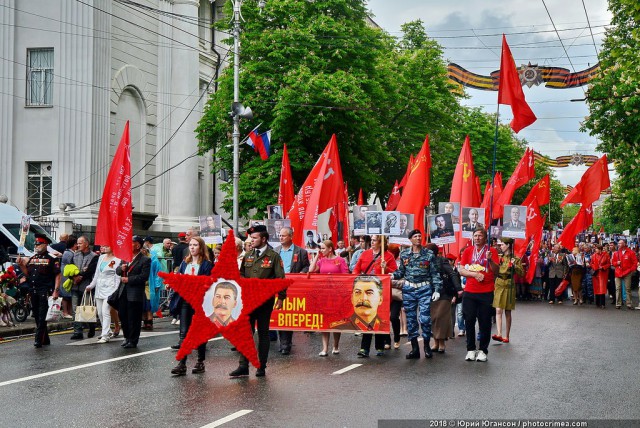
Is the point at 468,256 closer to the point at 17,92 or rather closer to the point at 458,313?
the point at 458,313

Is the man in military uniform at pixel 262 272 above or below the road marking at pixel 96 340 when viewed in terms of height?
above

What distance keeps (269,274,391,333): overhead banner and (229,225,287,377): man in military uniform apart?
248 centimetres

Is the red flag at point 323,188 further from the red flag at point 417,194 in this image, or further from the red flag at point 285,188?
the red flag at point 285,188

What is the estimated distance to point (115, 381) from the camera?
1118cm

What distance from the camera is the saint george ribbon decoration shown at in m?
→ 11.3

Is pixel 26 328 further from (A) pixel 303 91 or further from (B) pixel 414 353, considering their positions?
(A) pixel 303 91

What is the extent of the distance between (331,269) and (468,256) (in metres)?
2.18

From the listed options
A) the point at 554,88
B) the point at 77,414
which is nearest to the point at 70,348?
A: the point at 77,414

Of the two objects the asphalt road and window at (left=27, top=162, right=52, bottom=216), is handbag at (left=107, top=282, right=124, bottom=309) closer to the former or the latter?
the asphalt road

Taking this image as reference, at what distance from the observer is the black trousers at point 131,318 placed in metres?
15.1

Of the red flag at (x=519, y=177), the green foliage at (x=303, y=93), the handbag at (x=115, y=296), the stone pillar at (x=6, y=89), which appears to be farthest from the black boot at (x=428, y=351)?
the stone pillar at (x=6, y=89)

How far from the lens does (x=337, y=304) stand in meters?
14.4

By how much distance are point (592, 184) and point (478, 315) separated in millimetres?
16682

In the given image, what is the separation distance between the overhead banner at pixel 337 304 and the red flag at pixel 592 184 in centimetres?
1597
